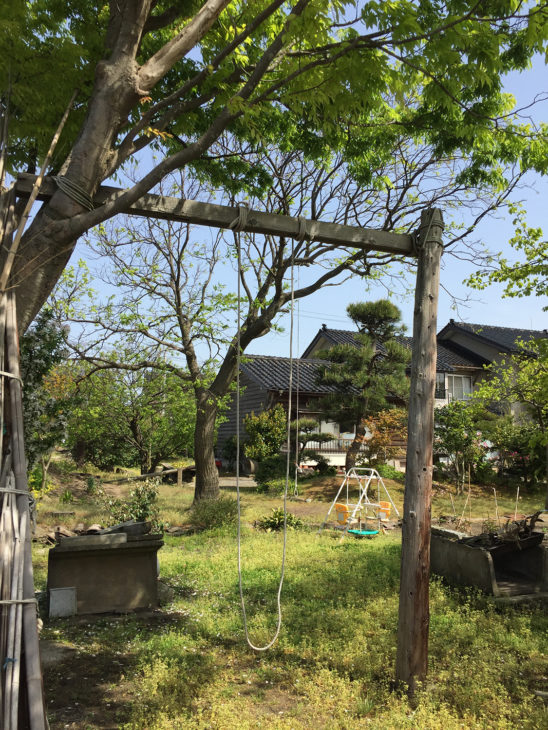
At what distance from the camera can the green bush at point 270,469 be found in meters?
18.8

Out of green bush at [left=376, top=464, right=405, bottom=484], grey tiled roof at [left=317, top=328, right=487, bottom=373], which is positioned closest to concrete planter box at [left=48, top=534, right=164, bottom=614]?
green bush at [left=376, top=464, right=405, bottom=484]

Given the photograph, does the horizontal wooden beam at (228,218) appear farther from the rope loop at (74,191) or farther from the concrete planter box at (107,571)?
the concrete planter box at (107,571)

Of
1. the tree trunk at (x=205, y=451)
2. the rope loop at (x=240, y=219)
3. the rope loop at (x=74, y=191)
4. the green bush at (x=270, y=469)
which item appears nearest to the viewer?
the rope loop at (x=74, y=191)

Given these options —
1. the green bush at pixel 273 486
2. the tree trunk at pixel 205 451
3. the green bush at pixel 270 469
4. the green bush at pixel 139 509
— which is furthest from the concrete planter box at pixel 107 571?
the green bush at pixel 270 469

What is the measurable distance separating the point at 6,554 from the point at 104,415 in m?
15.6

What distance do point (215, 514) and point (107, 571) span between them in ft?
17.7

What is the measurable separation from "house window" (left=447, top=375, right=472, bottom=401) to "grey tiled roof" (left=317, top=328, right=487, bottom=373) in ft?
2.68

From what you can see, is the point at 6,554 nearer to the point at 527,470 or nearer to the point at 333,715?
the point at 333,715

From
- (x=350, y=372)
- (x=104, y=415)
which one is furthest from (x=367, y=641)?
(x=104, y=415)

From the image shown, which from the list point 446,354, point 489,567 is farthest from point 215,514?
point 446,354

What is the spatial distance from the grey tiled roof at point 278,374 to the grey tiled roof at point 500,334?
9.45 m

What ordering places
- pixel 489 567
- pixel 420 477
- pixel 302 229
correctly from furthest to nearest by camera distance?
pixel 489 567
pixel 302 229
pixel 420 477

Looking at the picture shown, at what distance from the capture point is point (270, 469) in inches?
751

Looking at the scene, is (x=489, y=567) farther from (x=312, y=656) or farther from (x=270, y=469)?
(x=270, y=469)
